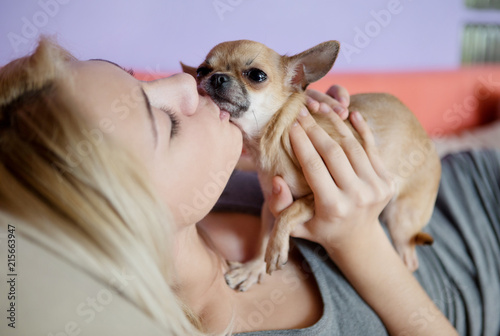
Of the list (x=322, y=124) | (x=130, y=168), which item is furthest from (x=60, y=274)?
(x=322, y=124)

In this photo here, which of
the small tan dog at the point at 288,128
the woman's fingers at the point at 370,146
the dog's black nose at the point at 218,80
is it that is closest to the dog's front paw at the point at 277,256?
the small tan dog at the point at 288,128

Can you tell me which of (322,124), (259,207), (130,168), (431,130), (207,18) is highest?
(207,18)

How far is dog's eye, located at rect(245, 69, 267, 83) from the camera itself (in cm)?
108

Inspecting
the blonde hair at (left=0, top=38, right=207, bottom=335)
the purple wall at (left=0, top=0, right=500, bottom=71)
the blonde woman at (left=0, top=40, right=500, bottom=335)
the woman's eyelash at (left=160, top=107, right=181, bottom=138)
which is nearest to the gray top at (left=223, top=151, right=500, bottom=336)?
the blonde woman at (left=0, top=40, right=500, bottom=335)

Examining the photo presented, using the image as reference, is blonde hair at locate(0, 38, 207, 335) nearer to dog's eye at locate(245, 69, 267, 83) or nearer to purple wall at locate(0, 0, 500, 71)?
purple wall at locate(0, 0, 500, 71)

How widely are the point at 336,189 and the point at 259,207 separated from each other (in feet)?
1.21

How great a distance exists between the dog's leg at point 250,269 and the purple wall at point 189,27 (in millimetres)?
668

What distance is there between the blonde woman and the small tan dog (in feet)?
0.19

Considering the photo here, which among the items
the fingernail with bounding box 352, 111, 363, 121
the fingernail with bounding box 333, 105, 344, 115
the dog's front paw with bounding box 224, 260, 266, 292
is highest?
the fingernail with bounding box 333, 105, 344, 115

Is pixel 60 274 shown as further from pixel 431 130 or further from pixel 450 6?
pixel 450 6

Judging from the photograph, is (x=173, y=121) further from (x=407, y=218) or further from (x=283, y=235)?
(x=407, y=218)

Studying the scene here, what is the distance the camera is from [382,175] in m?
1.01

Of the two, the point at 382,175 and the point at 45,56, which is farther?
the point at 382,175

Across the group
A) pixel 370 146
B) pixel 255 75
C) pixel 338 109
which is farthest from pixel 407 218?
pixel 255 75
